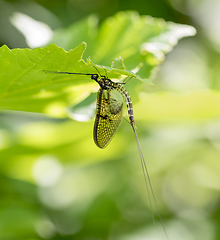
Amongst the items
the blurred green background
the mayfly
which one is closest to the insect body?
the mayfly

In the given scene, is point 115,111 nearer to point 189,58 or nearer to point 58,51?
point 58,51

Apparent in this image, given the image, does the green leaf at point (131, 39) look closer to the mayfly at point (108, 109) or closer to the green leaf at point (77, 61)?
the green leaf at point (77, 61)

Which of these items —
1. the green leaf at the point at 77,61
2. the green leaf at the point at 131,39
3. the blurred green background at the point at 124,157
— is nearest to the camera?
the green leaf at the point at 77,61

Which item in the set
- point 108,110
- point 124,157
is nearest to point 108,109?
point 108,110

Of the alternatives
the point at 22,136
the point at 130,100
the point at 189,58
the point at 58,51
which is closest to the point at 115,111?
the point at 130,100

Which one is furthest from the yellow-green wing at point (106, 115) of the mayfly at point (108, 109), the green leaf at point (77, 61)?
the green leaf at point (77, 61)

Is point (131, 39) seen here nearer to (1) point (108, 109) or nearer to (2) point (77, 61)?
(1) point (108, 109)
